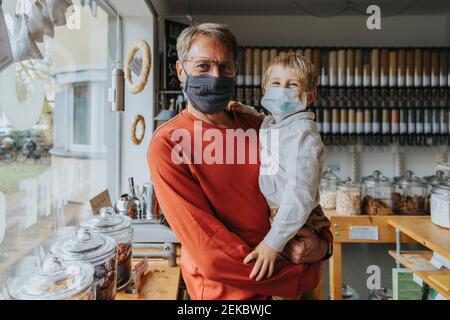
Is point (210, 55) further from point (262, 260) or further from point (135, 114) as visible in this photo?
point (135, 114)

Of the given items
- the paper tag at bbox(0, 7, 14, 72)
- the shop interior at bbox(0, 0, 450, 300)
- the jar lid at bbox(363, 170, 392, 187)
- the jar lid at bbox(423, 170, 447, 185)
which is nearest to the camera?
the paper tag at bbox(0, 7, 14, 72)

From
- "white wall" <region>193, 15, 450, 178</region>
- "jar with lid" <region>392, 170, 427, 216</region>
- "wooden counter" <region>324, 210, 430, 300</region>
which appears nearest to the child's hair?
"wooden counter" <region>324, 210, 430, 300</region>

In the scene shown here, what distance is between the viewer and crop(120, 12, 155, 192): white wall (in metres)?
2.03

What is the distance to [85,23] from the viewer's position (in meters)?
1.59

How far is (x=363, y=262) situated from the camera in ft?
8.39

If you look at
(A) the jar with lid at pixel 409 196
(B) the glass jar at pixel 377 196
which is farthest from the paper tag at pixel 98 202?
(A) the jar with lid at pixel 409 196

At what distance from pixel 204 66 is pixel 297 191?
339 millimetres

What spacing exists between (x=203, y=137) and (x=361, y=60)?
85.6 inches

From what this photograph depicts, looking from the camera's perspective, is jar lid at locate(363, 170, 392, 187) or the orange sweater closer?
the orange sweater

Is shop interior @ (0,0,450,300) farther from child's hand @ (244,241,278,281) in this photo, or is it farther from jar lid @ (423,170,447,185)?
child's hand @ (244,241,278,281)

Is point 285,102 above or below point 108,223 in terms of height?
above

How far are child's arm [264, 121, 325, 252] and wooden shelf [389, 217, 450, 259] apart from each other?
983 millimetres

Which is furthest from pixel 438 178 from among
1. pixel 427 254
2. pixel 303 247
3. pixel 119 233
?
pixel 119 233

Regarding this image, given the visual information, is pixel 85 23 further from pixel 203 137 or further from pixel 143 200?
pixel 203 137
